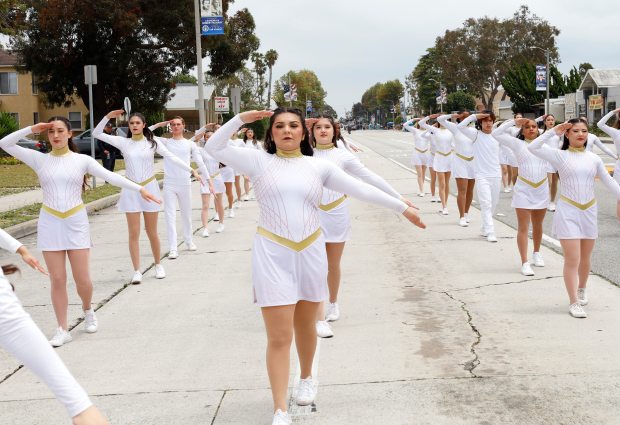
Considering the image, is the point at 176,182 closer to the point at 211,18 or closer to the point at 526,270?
the point at 526,270

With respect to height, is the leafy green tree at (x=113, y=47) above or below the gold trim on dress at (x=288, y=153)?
above

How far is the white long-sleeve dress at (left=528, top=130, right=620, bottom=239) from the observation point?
24.1ft

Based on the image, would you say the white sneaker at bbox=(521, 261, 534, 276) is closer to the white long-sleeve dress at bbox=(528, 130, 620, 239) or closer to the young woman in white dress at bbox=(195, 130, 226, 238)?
the white long-sleeve dress at bbox=(528, 130, 620, 239)

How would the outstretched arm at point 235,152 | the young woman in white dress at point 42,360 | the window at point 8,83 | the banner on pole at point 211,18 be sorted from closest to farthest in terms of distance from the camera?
the young woman in white dress at point 42,360 → the outstretched arm at point 235,152 → the banner on pole at point 211,18 → the window at point 8,83

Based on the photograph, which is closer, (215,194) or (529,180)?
(529,180)

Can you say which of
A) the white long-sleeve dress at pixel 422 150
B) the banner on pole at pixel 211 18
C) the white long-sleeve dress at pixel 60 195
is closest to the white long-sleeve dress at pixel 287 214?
the white long-sleeve dress at pixel 60 195

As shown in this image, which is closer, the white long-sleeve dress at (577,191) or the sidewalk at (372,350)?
the sidewalk at (372,350)

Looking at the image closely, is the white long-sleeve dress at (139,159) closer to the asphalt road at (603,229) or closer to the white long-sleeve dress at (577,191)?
the white long-sleeve dress at (577,191)

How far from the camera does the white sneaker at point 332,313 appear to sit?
744 cm

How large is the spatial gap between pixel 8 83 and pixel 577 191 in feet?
185

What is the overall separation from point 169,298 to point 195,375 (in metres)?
2.98

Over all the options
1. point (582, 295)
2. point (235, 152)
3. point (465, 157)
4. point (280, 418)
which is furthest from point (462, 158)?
point (280, 418)

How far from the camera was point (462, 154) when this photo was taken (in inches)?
511

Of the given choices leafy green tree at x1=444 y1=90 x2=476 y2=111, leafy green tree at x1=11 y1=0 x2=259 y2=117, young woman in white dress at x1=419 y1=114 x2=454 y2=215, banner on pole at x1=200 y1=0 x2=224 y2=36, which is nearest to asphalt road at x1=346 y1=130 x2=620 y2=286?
young woman in white dress at x1=419 y1=114 x2=454 y2=215
